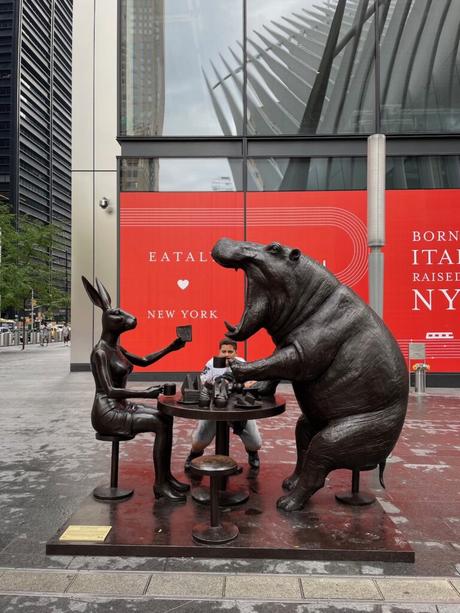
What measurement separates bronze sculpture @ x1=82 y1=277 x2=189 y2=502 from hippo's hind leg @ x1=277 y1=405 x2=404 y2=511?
1202mm

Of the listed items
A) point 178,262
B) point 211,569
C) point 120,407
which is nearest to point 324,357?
point 211,569

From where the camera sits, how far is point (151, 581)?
9.20 feet

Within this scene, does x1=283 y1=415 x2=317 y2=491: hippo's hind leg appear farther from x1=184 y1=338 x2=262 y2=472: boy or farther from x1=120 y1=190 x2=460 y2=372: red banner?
x1=120 y1=190 x2=460 y2=372: red banner

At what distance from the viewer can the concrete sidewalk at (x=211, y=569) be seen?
103 inches

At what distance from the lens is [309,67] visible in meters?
11.6

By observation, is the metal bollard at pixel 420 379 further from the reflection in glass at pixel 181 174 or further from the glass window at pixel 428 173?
the reflection in glass at pixel 181 174

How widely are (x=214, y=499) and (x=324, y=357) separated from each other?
4.24 ft

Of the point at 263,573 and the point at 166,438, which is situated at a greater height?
the point at 166,438

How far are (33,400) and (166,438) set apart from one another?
6.73m

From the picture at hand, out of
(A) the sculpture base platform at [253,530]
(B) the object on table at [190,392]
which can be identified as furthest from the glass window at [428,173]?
(A) the sculpture base platform at [253,530]

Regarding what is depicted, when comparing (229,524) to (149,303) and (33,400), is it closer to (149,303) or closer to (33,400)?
(33,400)

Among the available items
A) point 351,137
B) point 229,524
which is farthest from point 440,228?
point 229,524

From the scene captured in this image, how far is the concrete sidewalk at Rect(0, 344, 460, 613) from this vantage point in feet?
8.55

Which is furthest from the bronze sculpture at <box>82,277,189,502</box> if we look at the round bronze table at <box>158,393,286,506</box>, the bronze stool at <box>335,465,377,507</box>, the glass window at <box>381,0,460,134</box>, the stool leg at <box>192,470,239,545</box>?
the glass window at <box>381,0,460,134</box>
